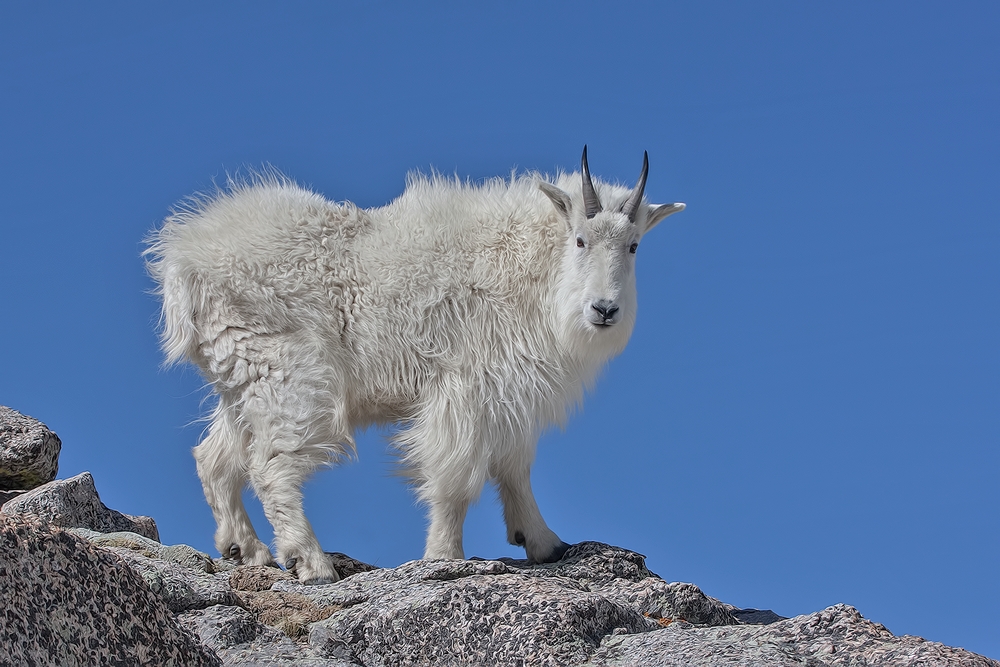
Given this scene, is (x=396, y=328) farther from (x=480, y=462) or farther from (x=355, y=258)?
(x=480, y=462)

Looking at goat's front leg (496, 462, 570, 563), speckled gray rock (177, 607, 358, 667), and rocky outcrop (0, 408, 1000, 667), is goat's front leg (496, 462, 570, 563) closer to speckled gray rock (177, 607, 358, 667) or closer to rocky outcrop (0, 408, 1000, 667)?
rocky outcrop (0, 408, 1000, 667)

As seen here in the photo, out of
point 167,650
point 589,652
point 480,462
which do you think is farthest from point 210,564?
point 167,650

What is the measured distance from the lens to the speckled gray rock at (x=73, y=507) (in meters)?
8.24

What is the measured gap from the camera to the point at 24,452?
9.34 meters

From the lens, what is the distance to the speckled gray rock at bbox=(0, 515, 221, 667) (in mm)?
3191

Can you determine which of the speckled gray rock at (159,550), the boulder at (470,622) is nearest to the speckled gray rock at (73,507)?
the speckled gray rock at (159,550)

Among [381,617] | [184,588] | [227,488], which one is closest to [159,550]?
[227,488]

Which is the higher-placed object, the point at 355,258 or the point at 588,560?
the point at 355,258

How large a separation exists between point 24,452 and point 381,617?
16.5 feet

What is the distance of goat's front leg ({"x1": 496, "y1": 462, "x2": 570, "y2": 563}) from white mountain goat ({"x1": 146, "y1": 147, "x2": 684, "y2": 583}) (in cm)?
2

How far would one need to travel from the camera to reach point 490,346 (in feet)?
28.1

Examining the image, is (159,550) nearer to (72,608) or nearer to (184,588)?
(184,588)

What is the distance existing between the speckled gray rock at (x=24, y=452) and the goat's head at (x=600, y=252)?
498 centimetres

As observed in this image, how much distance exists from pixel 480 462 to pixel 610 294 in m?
1.70
